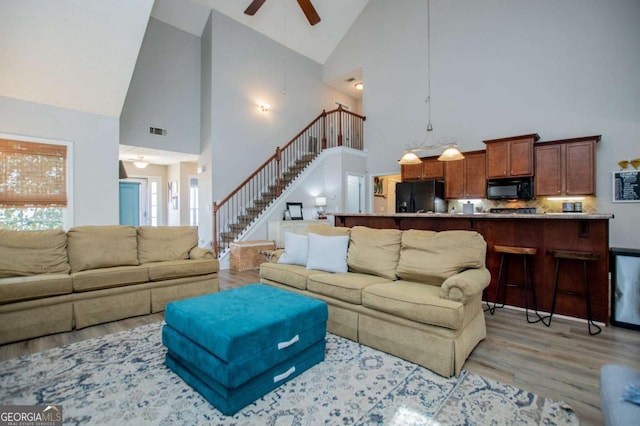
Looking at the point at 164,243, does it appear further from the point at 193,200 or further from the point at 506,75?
the point at 506,75

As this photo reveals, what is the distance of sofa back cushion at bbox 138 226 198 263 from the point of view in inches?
154

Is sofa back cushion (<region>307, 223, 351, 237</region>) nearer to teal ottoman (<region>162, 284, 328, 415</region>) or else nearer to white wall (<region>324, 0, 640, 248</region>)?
teal ottoman (<region>162, 284, 328, 415</region>)

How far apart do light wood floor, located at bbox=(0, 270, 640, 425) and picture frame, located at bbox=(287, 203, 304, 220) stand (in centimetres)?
443

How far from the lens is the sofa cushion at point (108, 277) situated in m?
3.13

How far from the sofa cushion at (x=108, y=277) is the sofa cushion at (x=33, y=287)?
0.09 meters

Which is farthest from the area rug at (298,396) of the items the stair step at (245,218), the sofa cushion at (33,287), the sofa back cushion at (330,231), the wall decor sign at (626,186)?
the stair step at (245,218)

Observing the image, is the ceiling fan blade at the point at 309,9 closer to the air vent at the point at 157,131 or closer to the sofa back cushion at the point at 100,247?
Result: the air vent at the point at 157,131

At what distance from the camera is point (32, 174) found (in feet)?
15.1

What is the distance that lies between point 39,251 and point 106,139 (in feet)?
8.82

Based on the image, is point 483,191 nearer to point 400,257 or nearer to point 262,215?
point 400,257

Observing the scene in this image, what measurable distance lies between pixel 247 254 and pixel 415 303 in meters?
4.40

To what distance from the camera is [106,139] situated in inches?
205

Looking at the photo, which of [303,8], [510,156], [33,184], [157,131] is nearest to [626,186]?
[510,156]

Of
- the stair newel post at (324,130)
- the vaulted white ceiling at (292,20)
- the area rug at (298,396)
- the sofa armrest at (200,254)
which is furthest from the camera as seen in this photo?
the stair newel post at (324,130)
